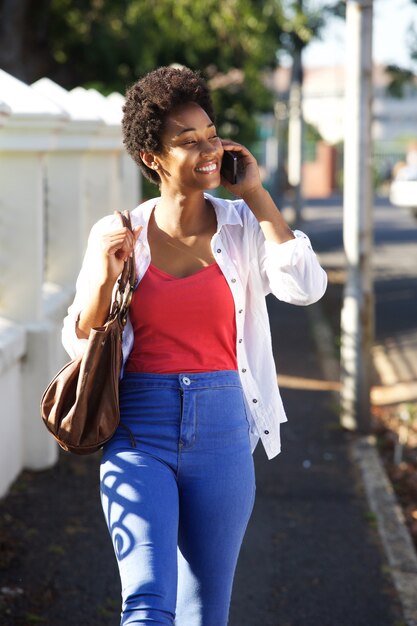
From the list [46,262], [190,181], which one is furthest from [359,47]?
[190,181]

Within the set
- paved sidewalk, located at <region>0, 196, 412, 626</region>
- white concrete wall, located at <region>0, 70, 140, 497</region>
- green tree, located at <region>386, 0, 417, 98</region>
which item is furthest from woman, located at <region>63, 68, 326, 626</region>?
green tree, located at <region>386, 0, 417, 98</region>

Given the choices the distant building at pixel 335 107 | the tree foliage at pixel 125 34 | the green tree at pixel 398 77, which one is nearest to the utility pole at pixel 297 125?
the tree foliage at pixel 125 34

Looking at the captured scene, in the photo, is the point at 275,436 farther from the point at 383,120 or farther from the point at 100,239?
the point at 383,120

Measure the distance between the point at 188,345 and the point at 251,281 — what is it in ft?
1.04

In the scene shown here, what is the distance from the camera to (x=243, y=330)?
10.9ft

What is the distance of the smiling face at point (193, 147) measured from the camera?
3.25m

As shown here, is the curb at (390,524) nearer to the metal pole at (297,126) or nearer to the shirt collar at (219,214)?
the shirt collar at (219,214)

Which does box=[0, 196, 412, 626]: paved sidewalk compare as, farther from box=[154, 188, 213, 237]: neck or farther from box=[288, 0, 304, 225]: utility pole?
box=[288, 0, 304, 225]: utility pole

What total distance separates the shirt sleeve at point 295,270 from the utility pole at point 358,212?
192 inches

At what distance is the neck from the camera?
333cm

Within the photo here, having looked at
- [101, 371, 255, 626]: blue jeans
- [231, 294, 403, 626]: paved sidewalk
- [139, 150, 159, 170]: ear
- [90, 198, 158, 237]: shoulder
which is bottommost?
[231, 294, 403, 626]: paved sidewalk

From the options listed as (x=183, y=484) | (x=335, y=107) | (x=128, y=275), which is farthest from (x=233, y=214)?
(x=335, y=107)

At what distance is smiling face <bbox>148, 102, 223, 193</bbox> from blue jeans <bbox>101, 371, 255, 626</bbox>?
1.79ft

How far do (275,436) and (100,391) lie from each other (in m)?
0.57
